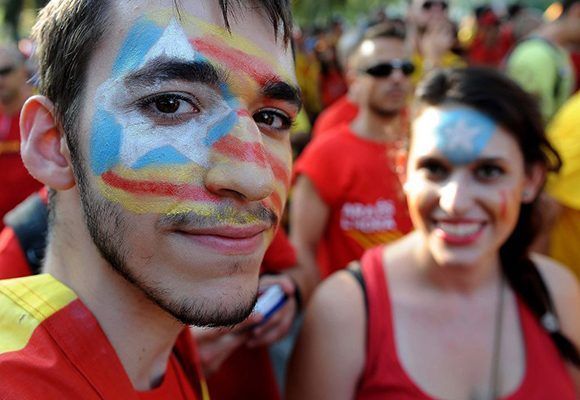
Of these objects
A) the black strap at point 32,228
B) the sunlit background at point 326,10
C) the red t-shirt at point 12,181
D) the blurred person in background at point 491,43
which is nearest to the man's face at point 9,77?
the red t-shirt at point 12,181

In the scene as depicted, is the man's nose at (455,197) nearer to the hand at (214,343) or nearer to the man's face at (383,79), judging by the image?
the hand at (214,343)

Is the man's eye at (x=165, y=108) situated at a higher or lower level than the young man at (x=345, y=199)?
higher

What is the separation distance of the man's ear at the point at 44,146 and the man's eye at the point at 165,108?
20 cm

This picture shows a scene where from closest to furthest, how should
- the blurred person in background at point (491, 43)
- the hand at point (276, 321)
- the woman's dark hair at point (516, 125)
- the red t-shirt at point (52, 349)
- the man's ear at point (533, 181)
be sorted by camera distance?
the red t-shirt at point (52, 349)
the hand at point (276, 321)
the woman's dark hair at point (516, 125)
the man's ear at point (533, 181)
the blurred person in background at point (491, 43)

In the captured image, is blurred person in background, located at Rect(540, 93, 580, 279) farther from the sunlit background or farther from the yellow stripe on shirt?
the sunlit background

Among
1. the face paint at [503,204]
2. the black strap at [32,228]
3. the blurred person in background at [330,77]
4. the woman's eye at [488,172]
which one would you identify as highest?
the black strap at [32,228]

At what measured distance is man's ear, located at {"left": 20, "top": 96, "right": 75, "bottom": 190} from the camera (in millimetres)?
1157

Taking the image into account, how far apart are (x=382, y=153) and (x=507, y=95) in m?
1.24

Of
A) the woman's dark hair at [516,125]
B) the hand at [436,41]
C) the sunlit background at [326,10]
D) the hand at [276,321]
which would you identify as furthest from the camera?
the sunlit background at [326,10]

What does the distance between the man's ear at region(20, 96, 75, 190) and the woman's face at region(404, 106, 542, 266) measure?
1162mm

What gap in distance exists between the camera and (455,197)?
1.88 meters

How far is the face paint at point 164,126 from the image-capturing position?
1058 mm

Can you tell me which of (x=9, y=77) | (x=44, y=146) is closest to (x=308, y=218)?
(x=44, y=146)

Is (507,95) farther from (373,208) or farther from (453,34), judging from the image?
(453,34)
